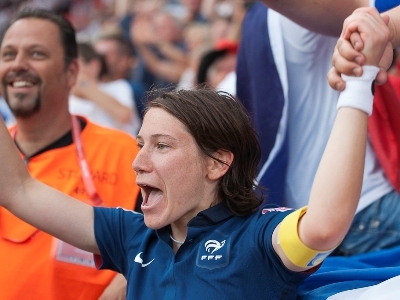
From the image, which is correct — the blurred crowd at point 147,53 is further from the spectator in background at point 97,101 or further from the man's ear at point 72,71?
the man's ear at point 72,71

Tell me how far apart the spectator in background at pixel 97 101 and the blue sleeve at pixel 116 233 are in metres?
2.99

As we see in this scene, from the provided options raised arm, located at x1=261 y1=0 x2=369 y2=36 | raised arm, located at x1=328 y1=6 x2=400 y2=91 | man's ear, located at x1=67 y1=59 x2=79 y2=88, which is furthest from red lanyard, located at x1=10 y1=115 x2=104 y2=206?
raised arm, located at x1=328 y1=6 x2=400 y2=91

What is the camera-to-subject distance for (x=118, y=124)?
5301mm

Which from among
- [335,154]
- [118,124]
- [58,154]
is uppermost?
→ [335,154]

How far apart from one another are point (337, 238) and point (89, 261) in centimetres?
116

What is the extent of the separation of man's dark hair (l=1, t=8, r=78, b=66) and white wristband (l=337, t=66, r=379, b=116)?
5.51ft

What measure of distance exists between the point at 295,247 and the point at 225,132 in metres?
0.44

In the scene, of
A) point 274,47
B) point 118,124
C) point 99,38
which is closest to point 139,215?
point 274,47

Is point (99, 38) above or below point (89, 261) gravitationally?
below

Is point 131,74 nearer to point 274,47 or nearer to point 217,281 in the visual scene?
point 274,47

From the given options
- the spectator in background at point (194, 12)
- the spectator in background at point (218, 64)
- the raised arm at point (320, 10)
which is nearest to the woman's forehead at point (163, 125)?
the raised arm at point (320, 10)

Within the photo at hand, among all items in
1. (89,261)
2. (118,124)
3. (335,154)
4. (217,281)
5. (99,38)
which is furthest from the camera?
(99,38)

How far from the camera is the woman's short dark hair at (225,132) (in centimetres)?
203

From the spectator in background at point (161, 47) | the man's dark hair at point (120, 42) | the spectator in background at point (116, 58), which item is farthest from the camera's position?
the spectator in background at point (161, 47)
